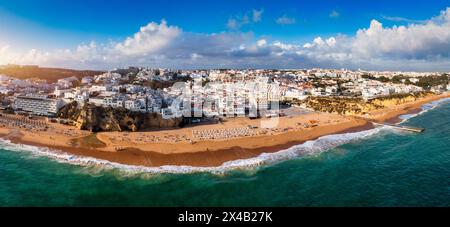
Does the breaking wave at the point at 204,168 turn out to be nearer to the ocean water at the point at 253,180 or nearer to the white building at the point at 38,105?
the ocean water at the point at 253,180

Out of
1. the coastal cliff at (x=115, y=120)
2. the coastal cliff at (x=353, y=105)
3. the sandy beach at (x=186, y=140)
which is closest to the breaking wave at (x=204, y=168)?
the sandy beach at (x=186, y=140)

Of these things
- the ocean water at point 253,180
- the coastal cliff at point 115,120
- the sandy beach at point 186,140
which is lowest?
the ocean water at point 253,180

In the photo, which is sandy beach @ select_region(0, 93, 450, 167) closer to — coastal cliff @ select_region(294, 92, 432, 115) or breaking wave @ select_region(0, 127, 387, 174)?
breaking wave @ select_region(0, 127, 387, 174)

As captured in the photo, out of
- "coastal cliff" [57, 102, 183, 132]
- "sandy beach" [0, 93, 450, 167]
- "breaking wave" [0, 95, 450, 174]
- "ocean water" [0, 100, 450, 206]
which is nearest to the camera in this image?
"ocean water" [0, 100, 450, 206]

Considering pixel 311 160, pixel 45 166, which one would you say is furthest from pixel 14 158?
pixel 311 160

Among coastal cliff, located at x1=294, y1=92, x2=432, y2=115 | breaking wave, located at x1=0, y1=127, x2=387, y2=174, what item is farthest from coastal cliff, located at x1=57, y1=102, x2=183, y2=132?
coastal cliff, located at x1=294, y1=92, x2=432, y2=115
